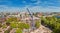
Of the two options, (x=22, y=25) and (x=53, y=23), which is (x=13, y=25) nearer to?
(x=22, y=25)

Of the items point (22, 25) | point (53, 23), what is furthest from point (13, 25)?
point (53, 23)

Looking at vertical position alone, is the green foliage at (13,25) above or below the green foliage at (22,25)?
above

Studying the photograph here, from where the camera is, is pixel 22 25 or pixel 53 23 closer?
pixel 22 25

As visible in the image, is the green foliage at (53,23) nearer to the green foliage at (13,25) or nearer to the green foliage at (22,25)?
the green foliage at (22,25)

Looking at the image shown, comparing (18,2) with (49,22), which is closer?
(18,2)

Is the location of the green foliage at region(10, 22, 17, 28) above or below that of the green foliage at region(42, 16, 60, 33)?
above

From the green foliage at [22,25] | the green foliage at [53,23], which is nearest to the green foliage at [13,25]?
the green foliage at [22,25]

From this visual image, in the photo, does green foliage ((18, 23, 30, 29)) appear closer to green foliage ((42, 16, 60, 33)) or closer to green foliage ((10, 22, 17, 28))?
green foliage ((10, 22, 17, 28))

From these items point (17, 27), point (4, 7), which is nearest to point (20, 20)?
point (17, 27)

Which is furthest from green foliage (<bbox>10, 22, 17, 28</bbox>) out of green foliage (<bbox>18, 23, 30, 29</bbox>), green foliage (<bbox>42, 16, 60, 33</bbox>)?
green foliage (<bbox>42, 16, 60, 33</bbox>)

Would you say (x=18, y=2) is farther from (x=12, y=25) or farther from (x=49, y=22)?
(x=49, y=22)

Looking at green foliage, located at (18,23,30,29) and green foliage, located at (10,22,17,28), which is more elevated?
green foliage, located at (10,22,17,28)
